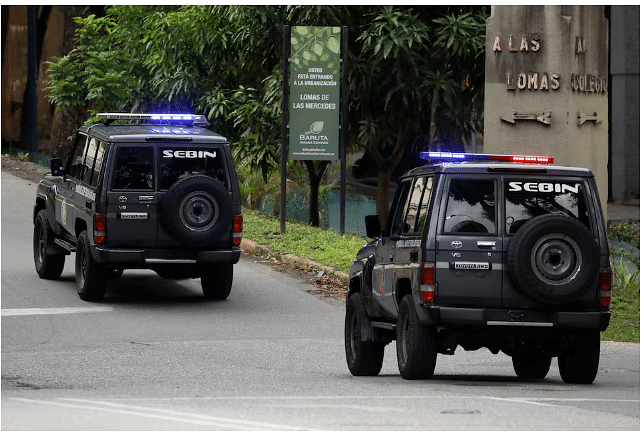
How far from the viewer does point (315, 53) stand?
22719mm

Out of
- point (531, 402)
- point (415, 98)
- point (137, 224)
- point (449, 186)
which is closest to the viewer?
point (531, 402)

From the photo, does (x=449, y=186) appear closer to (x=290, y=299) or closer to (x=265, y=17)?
(x=290, y=299)

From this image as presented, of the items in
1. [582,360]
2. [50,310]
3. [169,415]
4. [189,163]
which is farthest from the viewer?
[189,163]

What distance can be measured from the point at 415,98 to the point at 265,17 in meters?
3.37

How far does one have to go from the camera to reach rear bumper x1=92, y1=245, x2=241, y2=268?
15859mm

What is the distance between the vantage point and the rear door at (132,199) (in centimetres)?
1590

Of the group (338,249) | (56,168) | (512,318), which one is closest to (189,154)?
(56,168)

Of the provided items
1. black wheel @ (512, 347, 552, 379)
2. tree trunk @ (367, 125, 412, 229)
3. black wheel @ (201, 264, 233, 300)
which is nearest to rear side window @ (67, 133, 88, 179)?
black wheel @ (201, 264, 233, 300)

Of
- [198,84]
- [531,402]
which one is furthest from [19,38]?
[531,402]

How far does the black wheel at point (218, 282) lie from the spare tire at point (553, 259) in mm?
7233

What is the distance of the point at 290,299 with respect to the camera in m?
17.4

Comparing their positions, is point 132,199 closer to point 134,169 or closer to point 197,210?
point 134,169

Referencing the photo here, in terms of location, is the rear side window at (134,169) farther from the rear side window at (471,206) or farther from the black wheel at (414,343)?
the rear side window at (471,206)

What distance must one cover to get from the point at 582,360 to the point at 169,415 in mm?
4232
